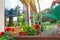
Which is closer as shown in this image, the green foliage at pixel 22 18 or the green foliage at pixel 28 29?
the green foliage at pixel 28 29

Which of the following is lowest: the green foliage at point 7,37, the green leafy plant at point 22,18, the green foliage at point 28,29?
the green foliage at point 7,37

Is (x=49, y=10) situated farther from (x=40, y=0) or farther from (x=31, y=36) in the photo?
(x=31, y=36)

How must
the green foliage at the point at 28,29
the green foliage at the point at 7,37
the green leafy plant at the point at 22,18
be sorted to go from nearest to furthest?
the green foliage at the point at 7,37, the green foliage at the point at 28,29, the green leafy plant at the point at 22,18

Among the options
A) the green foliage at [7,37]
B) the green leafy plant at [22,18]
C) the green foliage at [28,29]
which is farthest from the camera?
the green leafy plant at [22,18]

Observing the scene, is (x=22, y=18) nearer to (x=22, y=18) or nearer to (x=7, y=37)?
Result: (x=22, y=18)

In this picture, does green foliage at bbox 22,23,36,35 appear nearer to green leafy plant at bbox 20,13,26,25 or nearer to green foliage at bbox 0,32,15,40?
green leafy plant at bbox 20,13,26,25

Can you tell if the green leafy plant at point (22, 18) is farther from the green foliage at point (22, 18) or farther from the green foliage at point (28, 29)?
the green foliage at point (28, 29)

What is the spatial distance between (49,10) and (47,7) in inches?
2.9

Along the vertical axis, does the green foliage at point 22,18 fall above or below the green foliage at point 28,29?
above

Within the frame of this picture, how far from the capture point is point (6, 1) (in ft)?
14.1

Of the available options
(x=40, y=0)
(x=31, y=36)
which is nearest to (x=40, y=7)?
(x=40, y=0)

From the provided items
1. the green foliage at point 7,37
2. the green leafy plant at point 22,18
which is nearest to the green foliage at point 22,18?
the green leafy plant at point 22,18

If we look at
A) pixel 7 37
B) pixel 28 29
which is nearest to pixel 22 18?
pixel 28 29

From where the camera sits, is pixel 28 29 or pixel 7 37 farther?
pixel 28 29
